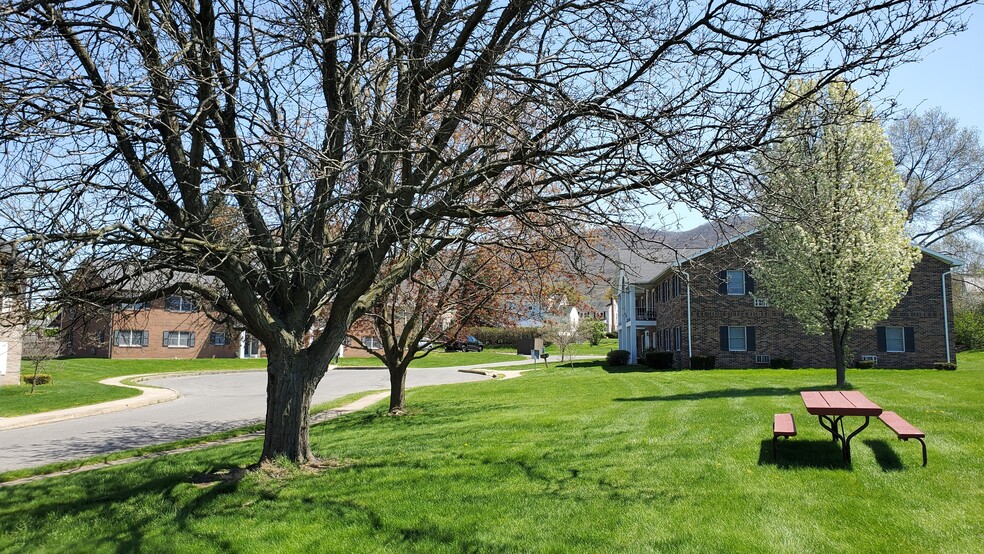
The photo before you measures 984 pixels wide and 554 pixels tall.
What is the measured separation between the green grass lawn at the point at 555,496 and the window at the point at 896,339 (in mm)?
21627

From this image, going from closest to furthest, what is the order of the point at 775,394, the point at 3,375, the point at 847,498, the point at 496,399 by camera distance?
the point at 847,498
the point at 775,394
the point at 496,399
the point at 3,375

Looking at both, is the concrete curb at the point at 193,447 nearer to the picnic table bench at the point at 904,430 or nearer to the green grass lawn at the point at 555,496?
the green grass lawn at the point at 555,496

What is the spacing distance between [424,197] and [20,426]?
14613mm

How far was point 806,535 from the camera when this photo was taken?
5074 mm

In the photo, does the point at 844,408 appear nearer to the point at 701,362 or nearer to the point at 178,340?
the point at 701,362

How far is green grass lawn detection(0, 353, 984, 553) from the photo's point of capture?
5.27 meters

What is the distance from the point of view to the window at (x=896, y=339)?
98.4 ft

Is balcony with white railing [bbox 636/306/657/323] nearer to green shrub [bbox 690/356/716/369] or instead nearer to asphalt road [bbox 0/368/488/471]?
green shrub [bbox 690/356/716/369]

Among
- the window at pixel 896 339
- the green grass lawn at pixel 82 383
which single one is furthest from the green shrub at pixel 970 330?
the green grass lawn at pixel 82 383

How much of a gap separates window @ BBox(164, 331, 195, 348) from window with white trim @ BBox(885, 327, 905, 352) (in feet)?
146

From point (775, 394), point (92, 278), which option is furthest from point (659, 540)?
point (775, 394)

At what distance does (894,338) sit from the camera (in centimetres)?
3025

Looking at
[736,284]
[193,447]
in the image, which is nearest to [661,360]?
[736,284]

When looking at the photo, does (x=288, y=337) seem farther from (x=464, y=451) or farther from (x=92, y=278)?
(x=464, y=451)
